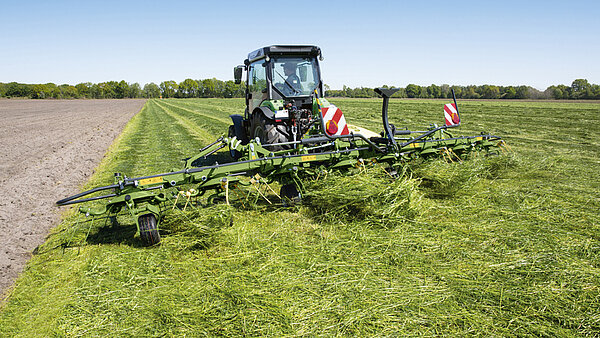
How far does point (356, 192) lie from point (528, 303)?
6.86 ft

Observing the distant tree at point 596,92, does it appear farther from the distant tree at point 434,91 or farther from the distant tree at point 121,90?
the distant tree at point 121,90

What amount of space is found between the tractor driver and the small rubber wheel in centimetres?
297

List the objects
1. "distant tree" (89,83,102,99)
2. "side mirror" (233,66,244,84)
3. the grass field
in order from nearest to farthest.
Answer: the grass field, "side mirror" (233,66,244,84), "distant tree" (89,83,102,99)

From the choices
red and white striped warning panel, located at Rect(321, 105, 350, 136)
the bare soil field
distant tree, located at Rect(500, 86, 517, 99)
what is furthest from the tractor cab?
distant tree, located at Rect(500, 86, 517, 99)

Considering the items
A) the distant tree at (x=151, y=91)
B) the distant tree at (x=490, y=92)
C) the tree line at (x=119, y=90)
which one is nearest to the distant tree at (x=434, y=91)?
the distant tree at (x=490, y=92)

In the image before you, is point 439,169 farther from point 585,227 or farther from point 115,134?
point 115,134

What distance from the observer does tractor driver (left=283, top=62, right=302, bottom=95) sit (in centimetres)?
702

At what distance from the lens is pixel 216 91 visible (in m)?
101

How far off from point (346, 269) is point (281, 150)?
3.32 m

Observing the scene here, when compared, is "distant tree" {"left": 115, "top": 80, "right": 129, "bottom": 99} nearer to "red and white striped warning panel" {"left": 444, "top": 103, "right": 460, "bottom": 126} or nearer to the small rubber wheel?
"red and white striped warning panel" {"left": 444, "top": 103, "right": 460, "bottom": 126}

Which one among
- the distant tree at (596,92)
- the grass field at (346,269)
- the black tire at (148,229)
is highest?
the distant tree at (596,92)

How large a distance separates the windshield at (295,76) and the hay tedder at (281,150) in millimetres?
20

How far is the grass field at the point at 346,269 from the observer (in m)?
2.50

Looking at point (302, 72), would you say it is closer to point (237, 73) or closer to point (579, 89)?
point (237, 73)
